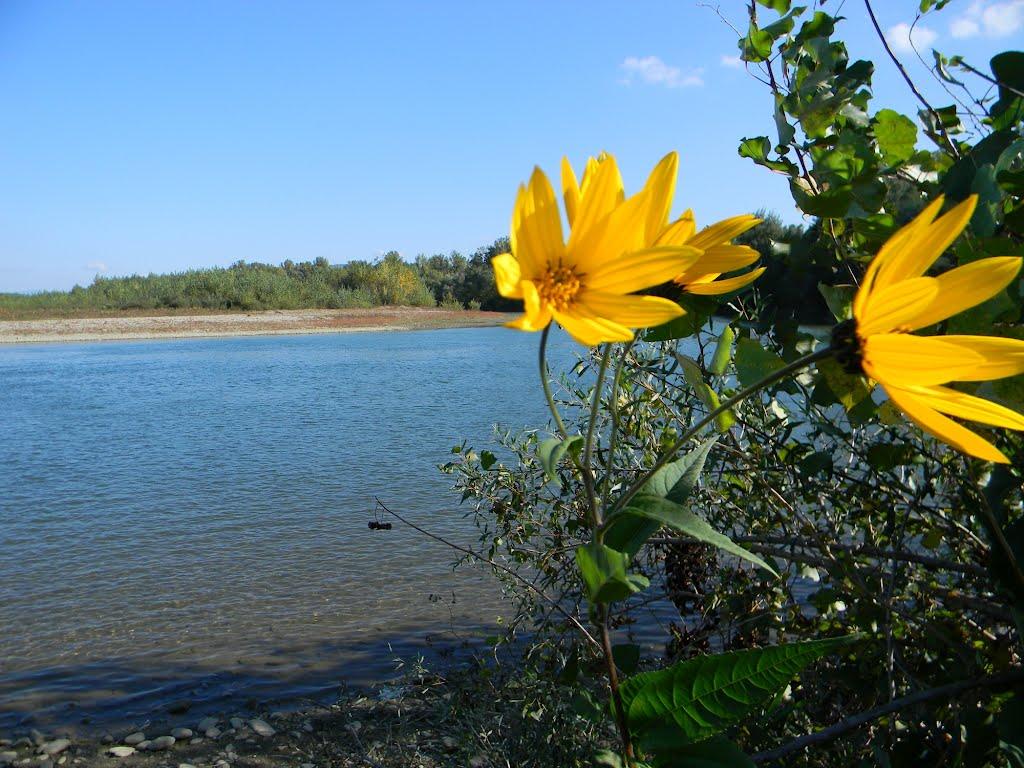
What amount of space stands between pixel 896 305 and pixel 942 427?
3.5 inches

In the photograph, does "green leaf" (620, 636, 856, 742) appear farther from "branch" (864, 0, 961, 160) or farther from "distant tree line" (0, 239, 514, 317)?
"distant tree line" (0, 239, 514, 317)

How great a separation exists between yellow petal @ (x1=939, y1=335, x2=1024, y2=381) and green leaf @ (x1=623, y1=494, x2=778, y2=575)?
8.1 inches

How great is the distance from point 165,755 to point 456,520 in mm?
2970

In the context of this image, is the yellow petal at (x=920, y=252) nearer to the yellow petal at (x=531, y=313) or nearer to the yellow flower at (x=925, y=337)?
the yellow flower at (x=925, y=337)

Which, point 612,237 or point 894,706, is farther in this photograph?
point 894,706

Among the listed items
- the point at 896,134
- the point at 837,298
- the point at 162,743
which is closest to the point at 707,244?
the point at 837,298

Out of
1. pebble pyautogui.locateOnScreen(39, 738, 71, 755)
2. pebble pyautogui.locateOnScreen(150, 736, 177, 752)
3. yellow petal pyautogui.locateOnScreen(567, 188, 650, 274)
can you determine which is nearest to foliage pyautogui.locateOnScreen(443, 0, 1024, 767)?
yellow petal pyautogui.locateOnScreen(567, 188, 650, 274)

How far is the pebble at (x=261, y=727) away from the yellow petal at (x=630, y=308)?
3738 mm

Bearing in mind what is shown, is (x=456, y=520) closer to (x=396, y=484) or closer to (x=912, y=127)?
(x=396, y=484)

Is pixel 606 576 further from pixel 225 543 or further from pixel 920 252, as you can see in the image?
pixel 225 543

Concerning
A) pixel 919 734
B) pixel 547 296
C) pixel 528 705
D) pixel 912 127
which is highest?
pixel 912 127

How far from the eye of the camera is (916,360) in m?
0.55

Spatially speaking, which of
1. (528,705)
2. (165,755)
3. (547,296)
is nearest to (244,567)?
(165,755)

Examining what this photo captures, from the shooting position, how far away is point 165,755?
11.8 ft
